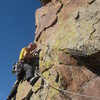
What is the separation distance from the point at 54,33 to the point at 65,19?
4.07 ft

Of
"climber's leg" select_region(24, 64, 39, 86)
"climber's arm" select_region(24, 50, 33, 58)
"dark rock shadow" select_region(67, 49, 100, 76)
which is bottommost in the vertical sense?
"dark rock shadow" select_region(67, 49, 100, 76)

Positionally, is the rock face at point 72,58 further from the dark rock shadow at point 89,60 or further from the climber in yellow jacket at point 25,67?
the climber in yellow jacket at point 25,67

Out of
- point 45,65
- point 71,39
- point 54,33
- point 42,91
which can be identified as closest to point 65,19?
point 54,33

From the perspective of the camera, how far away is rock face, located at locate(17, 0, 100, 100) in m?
14.8

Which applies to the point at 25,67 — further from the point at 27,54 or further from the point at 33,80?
the point at 33,80

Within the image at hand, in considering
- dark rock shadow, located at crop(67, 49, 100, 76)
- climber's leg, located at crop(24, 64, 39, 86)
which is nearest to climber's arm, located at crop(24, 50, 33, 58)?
climber's leg, located at crop(24, 64, 39, 86)

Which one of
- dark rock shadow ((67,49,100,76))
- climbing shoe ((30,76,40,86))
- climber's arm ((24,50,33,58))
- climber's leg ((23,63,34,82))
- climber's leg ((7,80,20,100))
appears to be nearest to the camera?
dark rock shadow ((67,49,100,76))

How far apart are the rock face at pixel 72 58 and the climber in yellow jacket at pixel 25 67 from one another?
21.5 inches

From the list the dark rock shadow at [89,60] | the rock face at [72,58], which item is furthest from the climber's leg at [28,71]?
the dark rock shadow at [89,60]

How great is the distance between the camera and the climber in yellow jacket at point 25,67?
16.2 meters

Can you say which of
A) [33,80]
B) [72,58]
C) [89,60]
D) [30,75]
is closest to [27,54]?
[30,75]

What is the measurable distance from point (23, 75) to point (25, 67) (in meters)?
1.10

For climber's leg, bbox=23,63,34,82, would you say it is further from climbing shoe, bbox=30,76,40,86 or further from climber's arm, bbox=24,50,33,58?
climber's arm, bbox=24,50,33,58

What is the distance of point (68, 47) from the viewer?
51.3 feet
